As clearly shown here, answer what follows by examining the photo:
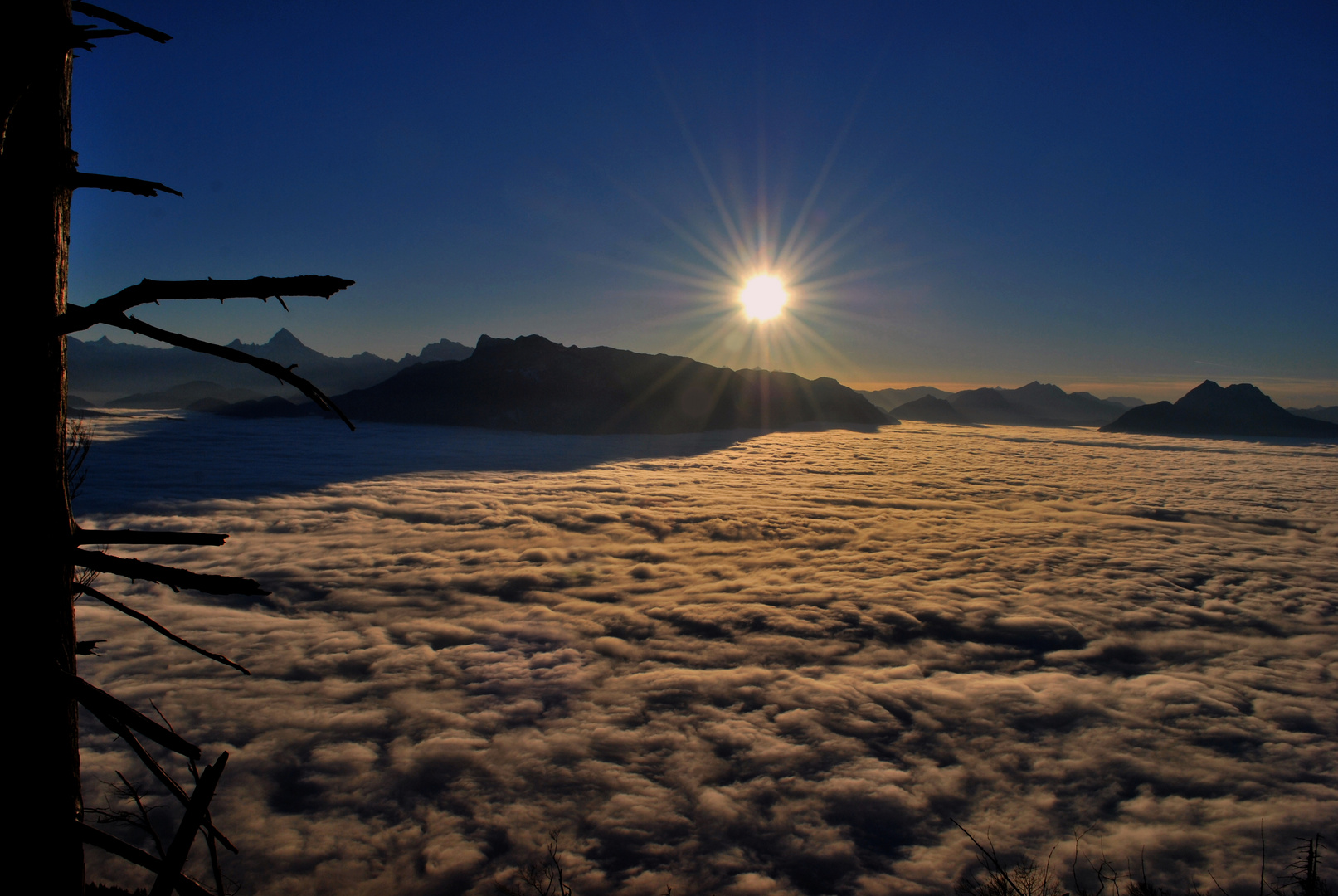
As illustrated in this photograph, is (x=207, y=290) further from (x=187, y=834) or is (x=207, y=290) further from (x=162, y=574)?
(x=187, y=834)

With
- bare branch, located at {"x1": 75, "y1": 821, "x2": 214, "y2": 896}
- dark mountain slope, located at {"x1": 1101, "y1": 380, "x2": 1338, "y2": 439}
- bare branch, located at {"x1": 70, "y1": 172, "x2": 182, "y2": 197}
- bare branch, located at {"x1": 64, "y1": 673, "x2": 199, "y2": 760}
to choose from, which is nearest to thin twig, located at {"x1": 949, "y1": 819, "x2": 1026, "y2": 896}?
bare branch, located at {"x1": 75, "y1": 821, "x2": 214, "y2": 896}

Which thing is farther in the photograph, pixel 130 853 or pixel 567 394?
pixel 567 394

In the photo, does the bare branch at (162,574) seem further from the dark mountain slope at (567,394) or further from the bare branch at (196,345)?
the dark mountain slope at (567,394)

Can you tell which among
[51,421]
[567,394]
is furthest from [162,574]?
[567,394]

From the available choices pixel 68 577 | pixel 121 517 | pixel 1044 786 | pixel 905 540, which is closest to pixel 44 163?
pixel 68 577

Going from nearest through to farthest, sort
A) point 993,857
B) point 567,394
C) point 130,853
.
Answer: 1. point 130,853
2. point 993,857
3. point 567,394

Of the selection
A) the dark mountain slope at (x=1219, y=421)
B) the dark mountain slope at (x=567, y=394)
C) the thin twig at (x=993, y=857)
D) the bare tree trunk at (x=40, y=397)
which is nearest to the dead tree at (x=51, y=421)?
the bare tree trunk at (x=40, y=397)
